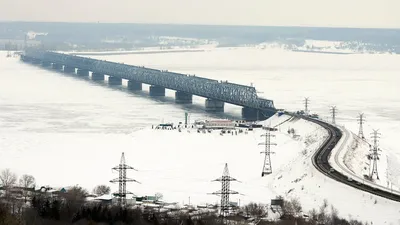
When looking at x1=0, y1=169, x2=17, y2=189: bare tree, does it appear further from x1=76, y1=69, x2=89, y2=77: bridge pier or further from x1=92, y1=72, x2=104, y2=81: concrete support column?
x1=76, y1=69, x2=89, y2=77: bridge pier

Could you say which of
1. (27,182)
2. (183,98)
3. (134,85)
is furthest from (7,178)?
(134,85)

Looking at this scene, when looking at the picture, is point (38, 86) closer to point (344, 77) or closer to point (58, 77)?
point (58, 77)

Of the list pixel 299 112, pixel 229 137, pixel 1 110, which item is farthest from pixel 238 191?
pixel 1 110

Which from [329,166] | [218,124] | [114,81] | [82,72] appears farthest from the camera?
[82,72]

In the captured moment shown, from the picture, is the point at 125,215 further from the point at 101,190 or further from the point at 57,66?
the point at 57,66

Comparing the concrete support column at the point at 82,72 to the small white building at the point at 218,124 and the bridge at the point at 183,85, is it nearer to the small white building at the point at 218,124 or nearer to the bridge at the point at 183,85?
the bridge at the point at 183,85

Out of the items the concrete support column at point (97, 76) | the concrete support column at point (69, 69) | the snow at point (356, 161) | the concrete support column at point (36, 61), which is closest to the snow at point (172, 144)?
the snow at point (356, 161)

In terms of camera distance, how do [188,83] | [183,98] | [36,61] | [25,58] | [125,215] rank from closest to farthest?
[125,215] → [183,98] → [188,83] → [36,61] → [25,58]

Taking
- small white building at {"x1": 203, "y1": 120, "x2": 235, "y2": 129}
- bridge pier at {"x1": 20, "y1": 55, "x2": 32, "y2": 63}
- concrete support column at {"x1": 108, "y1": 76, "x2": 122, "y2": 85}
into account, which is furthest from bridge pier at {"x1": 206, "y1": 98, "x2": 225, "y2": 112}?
Result: bridge pier at {"x1": 20, "y1": 55, "x2": 32, "y2": 63}
